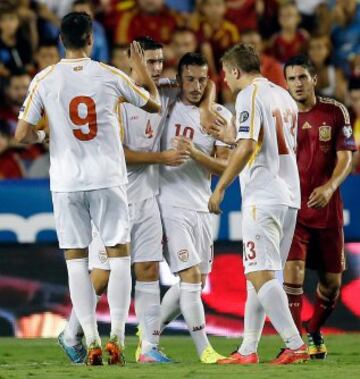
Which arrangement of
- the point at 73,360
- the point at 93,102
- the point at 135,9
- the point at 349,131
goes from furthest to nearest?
the point at 135,9
the point at 349,131
the point at 73,360
the point at 93,102

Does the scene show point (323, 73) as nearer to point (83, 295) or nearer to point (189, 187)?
point (189, 187)

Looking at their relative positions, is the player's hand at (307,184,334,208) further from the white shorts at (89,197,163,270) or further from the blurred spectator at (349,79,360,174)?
the blurred spectator at (349,79,360,174)

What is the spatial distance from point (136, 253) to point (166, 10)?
685 cm

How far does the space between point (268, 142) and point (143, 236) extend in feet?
4.02

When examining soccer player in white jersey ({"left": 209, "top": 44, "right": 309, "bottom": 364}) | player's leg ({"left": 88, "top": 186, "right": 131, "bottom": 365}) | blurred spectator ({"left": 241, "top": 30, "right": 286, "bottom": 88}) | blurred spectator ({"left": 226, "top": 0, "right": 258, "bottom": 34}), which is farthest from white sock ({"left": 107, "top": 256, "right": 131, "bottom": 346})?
blurred spectator ({"left": 226, "top": 0, "right": 258, "bottom": 34})

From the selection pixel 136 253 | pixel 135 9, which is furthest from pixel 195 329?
pixel 135 9

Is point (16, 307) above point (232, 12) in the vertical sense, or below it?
below

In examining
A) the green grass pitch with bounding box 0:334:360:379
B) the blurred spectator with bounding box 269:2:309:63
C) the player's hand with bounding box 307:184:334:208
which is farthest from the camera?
the blurred spectator with bounding box 269:2:309:63

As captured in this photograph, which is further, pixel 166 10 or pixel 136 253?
pixel 166 10

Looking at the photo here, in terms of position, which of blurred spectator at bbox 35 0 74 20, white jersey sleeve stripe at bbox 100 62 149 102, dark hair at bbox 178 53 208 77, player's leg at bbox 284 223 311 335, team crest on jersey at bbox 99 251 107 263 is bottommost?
player's leg at bbox 284 223 311 335

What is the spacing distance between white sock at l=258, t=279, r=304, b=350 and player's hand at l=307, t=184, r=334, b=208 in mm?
1279

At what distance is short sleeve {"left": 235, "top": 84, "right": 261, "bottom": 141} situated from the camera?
8.62m

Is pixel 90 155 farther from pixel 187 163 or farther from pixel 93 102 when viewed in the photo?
pixel 187 163

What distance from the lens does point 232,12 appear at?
53.0 feet
